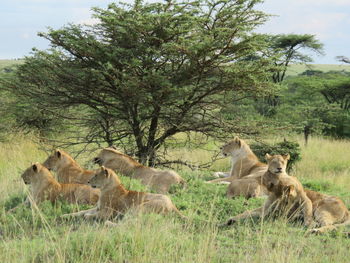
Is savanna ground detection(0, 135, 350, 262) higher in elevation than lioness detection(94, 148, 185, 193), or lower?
lower

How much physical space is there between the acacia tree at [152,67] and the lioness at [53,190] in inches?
114

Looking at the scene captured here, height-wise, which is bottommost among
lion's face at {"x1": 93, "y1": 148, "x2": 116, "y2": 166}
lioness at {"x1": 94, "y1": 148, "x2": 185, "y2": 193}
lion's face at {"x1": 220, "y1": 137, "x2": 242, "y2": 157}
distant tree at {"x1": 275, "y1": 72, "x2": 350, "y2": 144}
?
lioness at {"x1": 94, "y1": 148, "x2": 185, "y2": 193}

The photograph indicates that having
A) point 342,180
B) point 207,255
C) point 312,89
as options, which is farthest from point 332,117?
point 207,255

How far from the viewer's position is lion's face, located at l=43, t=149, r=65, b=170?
26.2ft

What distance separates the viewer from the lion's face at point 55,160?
7.99m

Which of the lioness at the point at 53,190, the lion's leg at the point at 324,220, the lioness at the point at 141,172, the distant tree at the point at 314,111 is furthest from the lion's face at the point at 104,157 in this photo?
the distant tree at the point at 314,111

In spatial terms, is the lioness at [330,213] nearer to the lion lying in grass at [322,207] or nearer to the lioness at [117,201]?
the lion lying in grass at [322,207]

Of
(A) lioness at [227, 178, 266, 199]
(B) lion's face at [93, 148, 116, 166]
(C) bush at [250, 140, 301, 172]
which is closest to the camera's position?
(A) lioness at [227, 178, 266, 199]

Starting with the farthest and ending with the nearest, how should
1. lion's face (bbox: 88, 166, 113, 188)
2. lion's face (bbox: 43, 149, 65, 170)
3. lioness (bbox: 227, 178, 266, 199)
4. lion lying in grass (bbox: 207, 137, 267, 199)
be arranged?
1. lion lying in grass (bbox: 207, 137, 267, 199)
2. lion's face (bbox: 43, 149, 65, 170)
3. lioness (bbox: 227, 178, 266, 199)
4. lion's face (bbox: 88, 166, 113, 188)

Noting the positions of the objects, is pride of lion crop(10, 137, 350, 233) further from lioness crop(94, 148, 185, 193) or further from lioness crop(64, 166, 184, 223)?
lioness crop(94, 148, 185, 193)

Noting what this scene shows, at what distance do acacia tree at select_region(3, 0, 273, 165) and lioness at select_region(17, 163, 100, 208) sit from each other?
2.89m

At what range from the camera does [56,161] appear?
804cm

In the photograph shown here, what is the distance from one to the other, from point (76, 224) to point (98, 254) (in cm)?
140

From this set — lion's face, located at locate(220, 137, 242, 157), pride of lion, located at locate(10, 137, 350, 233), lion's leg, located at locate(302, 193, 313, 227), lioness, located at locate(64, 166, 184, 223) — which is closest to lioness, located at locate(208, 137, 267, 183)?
lion's face, located at locate(220, 137, 242, 157)
